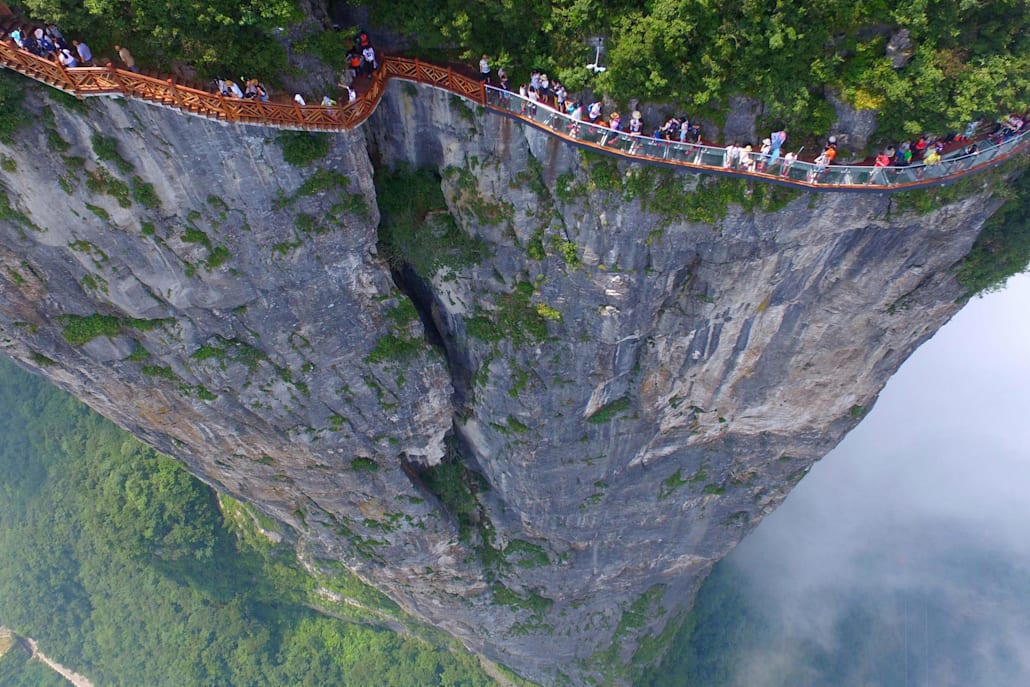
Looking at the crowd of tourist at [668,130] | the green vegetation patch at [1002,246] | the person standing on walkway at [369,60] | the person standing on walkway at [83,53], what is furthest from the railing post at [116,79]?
the green vegetation patch at [1002,246]

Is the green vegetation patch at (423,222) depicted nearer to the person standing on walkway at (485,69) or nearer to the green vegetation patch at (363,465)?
the person standing on walkway at (485,69)

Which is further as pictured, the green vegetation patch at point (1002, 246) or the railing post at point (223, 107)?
the green vegetation patch at point (1002, 246)

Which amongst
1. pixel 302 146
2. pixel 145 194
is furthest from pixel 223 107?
pixel 145 194

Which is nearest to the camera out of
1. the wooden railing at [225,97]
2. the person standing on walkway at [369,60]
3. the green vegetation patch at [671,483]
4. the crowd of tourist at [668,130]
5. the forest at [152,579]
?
the wooden railing at [225,97]

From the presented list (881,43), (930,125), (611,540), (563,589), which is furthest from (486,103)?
(563,589)

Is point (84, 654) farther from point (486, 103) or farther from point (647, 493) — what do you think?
point (486, 103)
